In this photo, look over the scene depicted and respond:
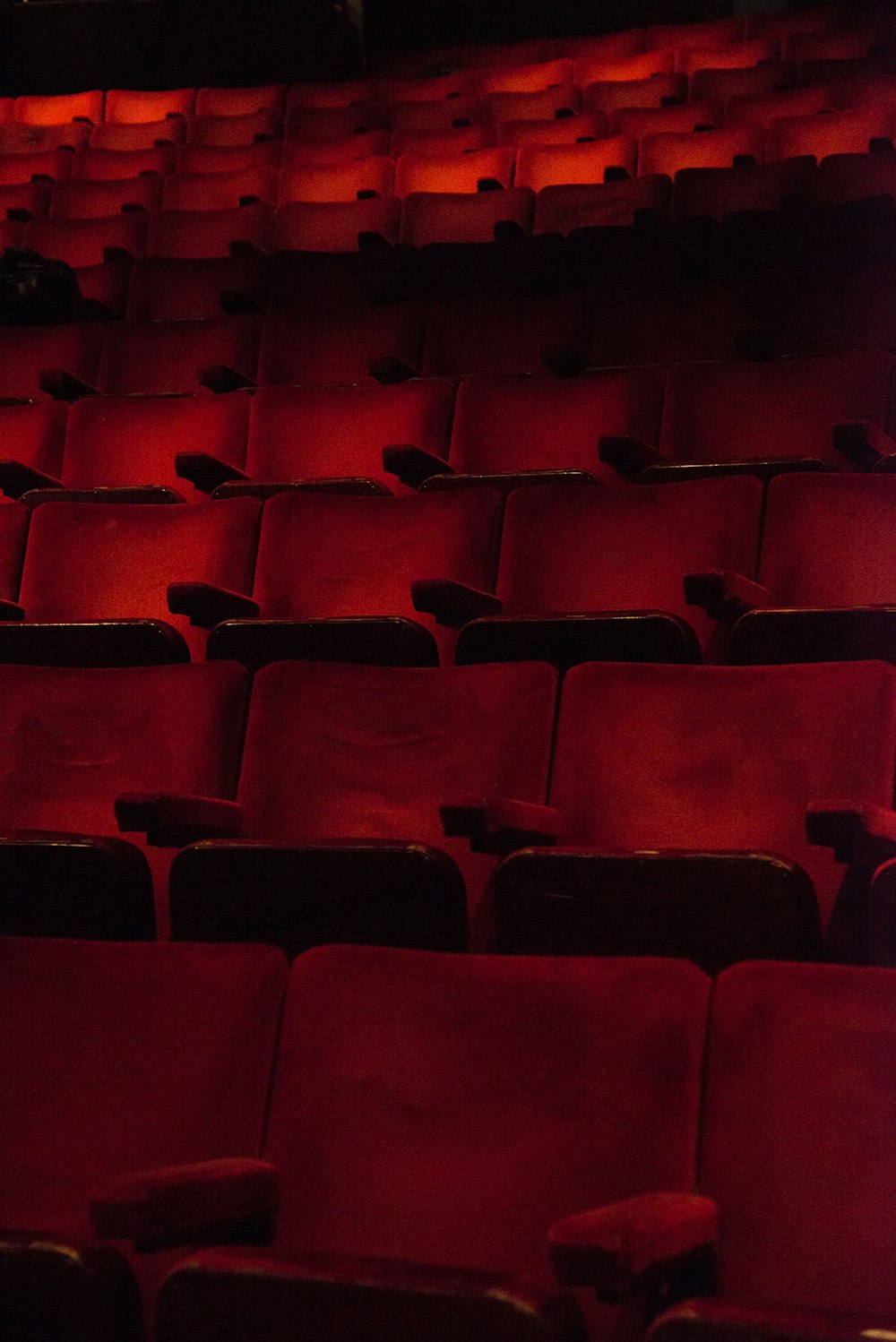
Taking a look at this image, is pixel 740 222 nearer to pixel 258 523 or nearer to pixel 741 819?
pixel 258 523

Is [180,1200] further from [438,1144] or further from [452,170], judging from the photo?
[452,170]

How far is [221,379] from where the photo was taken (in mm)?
656

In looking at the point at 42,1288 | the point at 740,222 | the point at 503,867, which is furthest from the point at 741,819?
the point at 740,222

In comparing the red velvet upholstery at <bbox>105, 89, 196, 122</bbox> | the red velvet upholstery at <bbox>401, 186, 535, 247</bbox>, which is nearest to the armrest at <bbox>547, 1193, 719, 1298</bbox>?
the red velvet upholstery at <bbox>401, 186, 535, 247</bbox>

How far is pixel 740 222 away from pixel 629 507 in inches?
14.1

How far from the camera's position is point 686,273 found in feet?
2.39

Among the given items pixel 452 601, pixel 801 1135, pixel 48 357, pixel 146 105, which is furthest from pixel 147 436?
pixel 146 105

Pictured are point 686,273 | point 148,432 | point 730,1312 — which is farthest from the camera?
point 686,273

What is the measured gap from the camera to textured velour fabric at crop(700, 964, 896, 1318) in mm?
208

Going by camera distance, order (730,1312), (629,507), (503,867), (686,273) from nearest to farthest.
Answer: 1. (730,1312)
2. (503,867)
3. (629,507)
4. (686,273)

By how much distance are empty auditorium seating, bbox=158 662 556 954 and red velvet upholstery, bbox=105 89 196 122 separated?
1.10 m

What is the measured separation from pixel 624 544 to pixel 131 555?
0.59 feet

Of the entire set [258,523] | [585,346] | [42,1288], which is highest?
[585,346]

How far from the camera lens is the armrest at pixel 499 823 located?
0.29m
